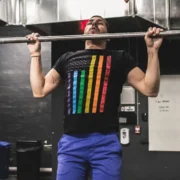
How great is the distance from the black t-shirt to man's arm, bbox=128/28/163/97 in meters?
0.06

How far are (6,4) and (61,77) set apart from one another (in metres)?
2.83

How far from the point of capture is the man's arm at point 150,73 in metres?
1.93

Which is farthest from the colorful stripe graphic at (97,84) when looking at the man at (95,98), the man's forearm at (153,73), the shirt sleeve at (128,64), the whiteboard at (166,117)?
the whiteboard at (166,117)

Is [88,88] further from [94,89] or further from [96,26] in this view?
[96,26]

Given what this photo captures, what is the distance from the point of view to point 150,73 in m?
1.93

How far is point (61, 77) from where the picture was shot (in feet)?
6.91

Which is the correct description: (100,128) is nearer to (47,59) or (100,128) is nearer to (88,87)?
(88,87)

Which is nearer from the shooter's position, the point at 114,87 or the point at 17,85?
the point at 114,87

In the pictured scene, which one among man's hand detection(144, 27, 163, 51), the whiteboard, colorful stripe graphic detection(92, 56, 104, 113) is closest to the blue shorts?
colorful stripe graphic detection(92, 56, 104, 113)

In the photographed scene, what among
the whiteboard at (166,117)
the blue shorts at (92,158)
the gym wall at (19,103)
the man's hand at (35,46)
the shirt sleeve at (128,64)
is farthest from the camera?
the gym wall at (19,103)

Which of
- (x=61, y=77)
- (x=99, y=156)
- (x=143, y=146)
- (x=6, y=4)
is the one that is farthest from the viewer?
(x=143, y=146)

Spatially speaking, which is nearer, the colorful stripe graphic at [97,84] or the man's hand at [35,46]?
the colorful stripe graphic at [97,84]

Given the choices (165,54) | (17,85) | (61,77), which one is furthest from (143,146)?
(61,77)

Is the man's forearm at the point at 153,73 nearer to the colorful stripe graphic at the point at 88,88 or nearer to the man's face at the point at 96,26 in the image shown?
the colorful stripe graphic at the point at 88,88
